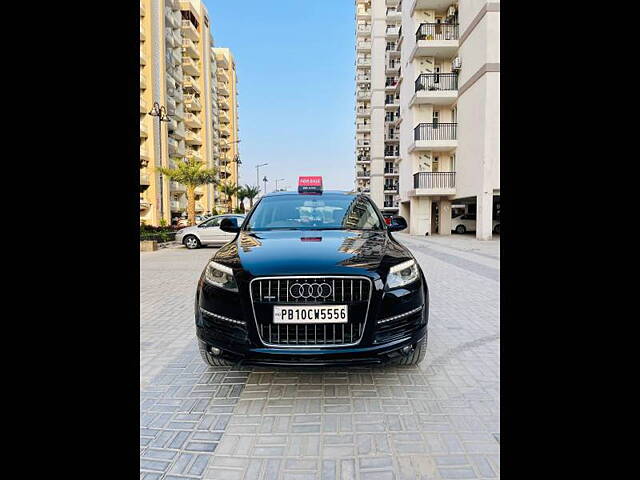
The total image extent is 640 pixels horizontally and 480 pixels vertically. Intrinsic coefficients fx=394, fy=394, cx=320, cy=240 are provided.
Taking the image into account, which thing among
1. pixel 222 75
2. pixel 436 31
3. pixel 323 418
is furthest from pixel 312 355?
pixel 222 75

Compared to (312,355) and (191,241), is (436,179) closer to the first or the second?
(191,241)

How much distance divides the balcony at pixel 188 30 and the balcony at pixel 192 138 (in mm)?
12554

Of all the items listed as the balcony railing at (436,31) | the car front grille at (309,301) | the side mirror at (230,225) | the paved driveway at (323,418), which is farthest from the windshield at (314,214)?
the balcony railing at (436,31)

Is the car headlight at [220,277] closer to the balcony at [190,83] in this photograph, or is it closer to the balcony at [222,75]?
the balcony at [190,83]

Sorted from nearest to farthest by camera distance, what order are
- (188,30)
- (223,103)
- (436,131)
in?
(436,131)
(188,30)
(223,103)

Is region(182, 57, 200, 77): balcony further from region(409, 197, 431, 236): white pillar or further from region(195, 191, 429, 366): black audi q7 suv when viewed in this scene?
region(195, 191, 429, 366): black audi q7 suv

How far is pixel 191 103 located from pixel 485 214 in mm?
45014

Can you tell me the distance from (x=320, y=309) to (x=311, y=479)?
106 centimetres

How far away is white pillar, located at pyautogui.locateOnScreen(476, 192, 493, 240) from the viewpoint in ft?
65.1

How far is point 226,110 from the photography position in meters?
78.3

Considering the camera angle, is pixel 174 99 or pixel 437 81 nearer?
pixel 437 81

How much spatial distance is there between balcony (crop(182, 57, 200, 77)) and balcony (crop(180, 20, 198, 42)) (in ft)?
9.77
